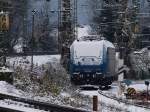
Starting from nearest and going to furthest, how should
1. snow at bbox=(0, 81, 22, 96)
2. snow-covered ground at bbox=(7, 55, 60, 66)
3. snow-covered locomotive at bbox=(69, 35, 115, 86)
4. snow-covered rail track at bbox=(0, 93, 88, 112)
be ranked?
snow-covered rail track at bbox=(0, 93, 88, 112)
snow at bbox=(0, 81, 22, 96)
snow-covered ground at bbox=(7, 55, 60, 66)
snow-covered locomotive at bbox=(69, 35, 115, 86)

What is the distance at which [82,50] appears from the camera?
1581 inches

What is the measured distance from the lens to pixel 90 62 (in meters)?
40.5

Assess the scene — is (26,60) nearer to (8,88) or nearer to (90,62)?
(90,62)

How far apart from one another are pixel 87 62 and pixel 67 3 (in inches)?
302

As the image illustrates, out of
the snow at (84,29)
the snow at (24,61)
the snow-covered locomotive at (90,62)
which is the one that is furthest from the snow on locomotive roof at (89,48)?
the snow at (84,29)

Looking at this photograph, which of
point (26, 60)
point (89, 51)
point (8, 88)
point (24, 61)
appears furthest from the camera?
point (26, 60)

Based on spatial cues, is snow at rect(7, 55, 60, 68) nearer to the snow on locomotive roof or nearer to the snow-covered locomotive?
the snow-covered locomotive

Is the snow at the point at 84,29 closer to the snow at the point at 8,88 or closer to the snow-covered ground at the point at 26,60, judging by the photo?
the snow-covered ground at the point at 26,60

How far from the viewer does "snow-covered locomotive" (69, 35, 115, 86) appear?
40031mm

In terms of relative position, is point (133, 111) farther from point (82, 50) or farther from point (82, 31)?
point (82, 31)

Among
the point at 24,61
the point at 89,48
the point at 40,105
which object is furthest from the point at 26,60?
the point at 40,105

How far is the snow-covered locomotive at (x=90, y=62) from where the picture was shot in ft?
131

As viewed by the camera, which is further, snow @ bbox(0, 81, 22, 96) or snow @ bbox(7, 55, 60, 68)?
snow @ bbox(7, 55, 60, 68)

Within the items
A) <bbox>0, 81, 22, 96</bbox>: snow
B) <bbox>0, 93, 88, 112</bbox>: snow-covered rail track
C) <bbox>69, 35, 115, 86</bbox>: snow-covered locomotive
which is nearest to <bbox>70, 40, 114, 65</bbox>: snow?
<bbox>69, 35, 115, 86</bbox>: snow-covered locomotive
